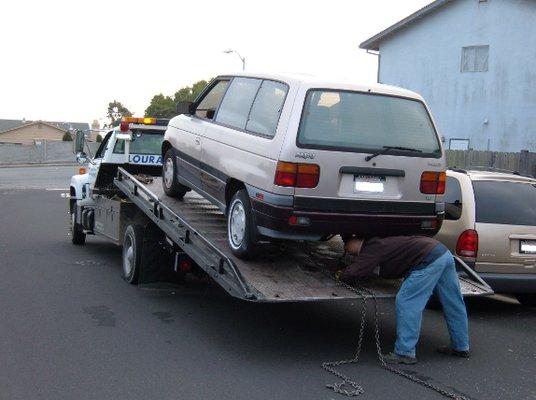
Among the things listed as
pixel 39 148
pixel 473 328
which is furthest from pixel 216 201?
pixel 39 148

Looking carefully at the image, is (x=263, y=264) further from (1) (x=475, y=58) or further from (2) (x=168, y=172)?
(1) (x=475, y=58)

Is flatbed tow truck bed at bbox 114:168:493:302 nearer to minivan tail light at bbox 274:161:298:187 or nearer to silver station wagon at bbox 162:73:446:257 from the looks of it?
silver station wagon at bbox 162:73:446:257

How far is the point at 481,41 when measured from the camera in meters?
29.1

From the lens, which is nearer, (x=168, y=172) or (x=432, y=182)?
(x=432, y=182)

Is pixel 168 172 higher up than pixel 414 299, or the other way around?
pixel 168 172

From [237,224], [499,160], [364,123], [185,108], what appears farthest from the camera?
[499,160]

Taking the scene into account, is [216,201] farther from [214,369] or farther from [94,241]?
[94,241]

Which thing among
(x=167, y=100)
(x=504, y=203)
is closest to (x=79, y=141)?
(x=504, y=203)

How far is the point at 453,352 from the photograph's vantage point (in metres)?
7.03

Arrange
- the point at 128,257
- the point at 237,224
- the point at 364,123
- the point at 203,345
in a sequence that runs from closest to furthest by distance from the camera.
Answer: the point at 364,123, the point at 203,345, the point at 237,224, the point at 128,257

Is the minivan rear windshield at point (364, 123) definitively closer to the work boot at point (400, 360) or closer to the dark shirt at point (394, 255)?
the dark shirt at point (394, 255)

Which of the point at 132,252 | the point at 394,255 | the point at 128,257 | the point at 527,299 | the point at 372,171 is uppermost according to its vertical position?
the point at 372,171

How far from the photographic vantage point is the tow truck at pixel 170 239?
6.77 m

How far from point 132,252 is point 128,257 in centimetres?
30
